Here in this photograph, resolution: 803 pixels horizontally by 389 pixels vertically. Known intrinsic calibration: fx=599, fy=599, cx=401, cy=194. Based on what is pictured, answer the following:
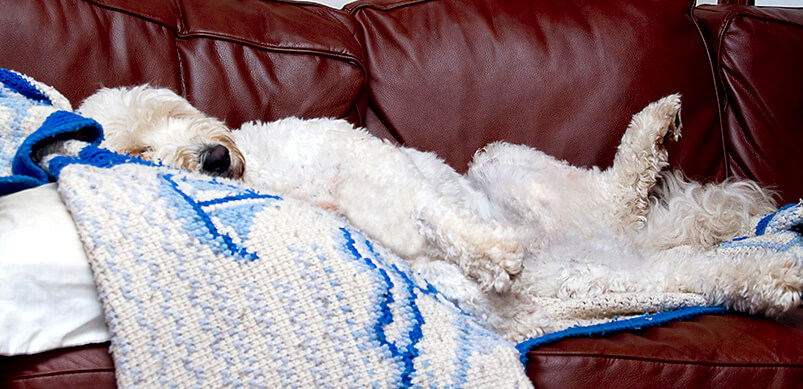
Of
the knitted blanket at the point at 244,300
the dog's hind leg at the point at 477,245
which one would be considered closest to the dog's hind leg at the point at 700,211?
the dog's hind leg at the point at 477,245

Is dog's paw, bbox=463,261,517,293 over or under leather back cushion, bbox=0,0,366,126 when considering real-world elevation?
under

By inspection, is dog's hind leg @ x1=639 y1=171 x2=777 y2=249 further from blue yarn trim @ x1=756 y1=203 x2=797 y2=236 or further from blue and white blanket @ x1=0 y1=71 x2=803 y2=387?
blue and white blanket @ x1=0 y1=71 x2=803 y2=387

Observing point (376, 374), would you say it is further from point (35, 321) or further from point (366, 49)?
point (366, 49)

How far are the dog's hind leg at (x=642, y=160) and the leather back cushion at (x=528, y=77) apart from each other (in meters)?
0.24

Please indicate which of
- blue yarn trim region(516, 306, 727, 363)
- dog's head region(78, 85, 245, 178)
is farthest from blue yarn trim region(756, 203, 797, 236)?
dog's head region(78, 85, 245, 178)

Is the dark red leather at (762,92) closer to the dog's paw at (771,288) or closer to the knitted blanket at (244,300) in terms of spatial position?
the dog's paw at (771,288)

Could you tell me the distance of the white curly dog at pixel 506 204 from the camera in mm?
1222

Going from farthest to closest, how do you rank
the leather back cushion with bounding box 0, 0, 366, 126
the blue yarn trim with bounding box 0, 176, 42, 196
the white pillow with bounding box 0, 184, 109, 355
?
the leather back cushion with bounding box 0, 0, 366, 126 → the blue yarn trim with bounding box 0, 176, 42, 196 → the white pillow with bounding box 0, 184, 109, 355

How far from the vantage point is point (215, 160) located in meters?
1.33

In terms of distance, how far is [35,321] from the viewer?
86 centimetres

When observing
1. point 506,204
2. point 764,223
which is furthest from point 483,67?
point 764,223

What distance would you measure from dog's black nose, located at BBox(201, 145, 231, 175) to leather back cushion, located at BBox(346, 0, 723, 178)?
67 cm

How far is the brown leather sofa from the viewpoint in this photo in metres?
1.64

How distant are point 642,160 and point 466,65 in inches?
24.3
